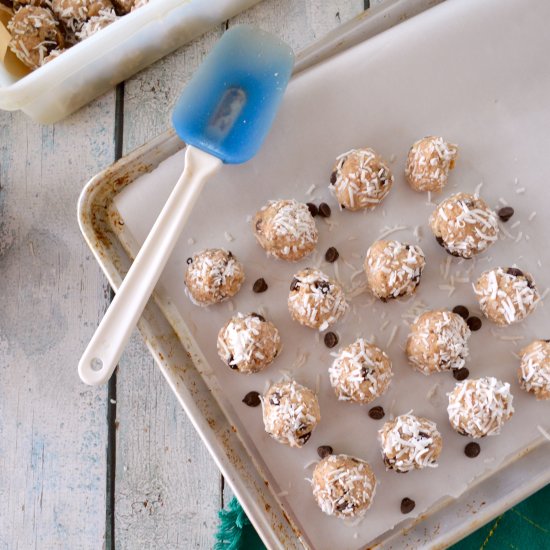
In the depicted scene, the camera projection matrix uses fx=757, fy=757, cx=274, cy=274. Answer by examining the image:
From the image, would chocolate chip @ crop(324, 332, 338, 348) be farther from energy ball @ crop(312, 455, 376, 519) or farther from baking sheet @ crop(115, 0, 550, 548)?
energy ball @ crop(312, 455, 376, 519)

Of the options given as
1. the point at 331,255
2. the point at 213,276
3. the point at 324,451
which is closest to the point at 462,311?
the point at 331,255

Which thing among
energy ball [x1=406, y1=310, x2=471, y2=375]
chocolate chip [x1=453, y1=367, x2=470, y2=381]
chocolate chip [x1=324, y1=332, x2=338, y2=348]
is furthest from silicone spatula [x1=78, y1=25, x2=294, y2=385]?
chocolate chip [x1=453, y1=367, x2=470, y2=381]

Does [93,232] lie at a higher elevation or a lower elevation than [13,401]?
higher

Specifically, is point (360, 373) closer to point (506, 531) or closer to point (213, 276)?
point (213, 276)

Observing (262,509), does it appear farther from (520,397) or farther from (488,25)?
(488,25)

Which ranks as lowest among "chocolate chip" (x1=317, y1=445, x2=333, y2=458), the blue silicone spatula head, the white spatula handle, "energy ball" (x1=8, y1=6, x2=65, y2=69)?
"chocolate chip" (x1=317, y1=445, x2=333, y2=458)

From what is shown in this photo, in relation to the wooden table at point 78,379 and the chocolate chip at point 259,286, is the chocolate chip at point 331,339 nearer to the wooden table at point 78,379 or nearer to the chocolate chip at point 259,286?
the chocolate chip at point 259,286

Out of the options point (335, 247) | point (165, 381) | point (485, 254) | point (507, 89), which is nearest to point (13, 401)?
point (165, 381)
